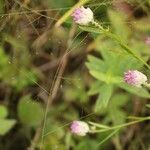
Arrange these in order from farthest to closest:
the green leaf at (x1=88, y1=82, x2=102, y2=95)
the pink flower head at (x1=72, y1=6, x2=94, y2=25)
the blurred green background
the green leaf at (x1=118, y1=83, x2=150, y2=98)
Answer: the green leaf at (x1=88, y1=82, x2=102, y2=95), the green leaf at (x1=118, y1=83, x2=150, y2=98), the blurred green background, the pink flower head at (x1=72, y1=6, x2=94, y2=25)

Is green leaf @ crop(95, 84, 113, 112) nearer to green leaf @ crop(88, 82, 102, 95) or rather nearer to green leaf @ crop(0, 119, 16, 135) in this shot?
green leaf @ crop(88, 82, 102, 95)

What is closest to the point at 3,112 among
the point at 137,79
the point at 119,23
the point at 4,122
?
the point at 4,122

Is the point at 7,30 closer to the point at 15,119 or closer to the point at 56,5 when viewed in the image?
the point at 56,5

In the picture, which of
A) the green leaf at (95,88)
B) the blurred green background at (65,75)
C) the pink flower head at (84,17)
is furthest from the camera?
the green leaf at (95,88)

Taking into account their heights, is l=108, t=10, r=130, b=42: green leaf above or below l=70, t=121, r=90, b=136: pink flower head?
above

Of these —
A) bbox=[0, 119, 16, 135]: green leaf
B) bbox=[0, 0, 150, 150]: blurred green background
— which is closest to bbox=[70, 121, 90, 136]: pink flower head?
bbox=[0, 0, 150, 150]: blurred green background

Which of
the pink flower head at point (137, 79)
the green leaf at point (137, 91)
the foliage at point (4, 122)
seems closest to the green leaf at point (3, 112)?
the foliage at point (4, 122)

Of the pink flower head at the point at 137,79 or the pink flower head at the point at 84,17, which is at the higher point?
the pink flower head at the point at 84,17

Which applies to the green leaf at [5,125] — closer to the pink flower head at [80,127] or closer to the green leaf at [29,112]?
the green leaf at [29,112]
